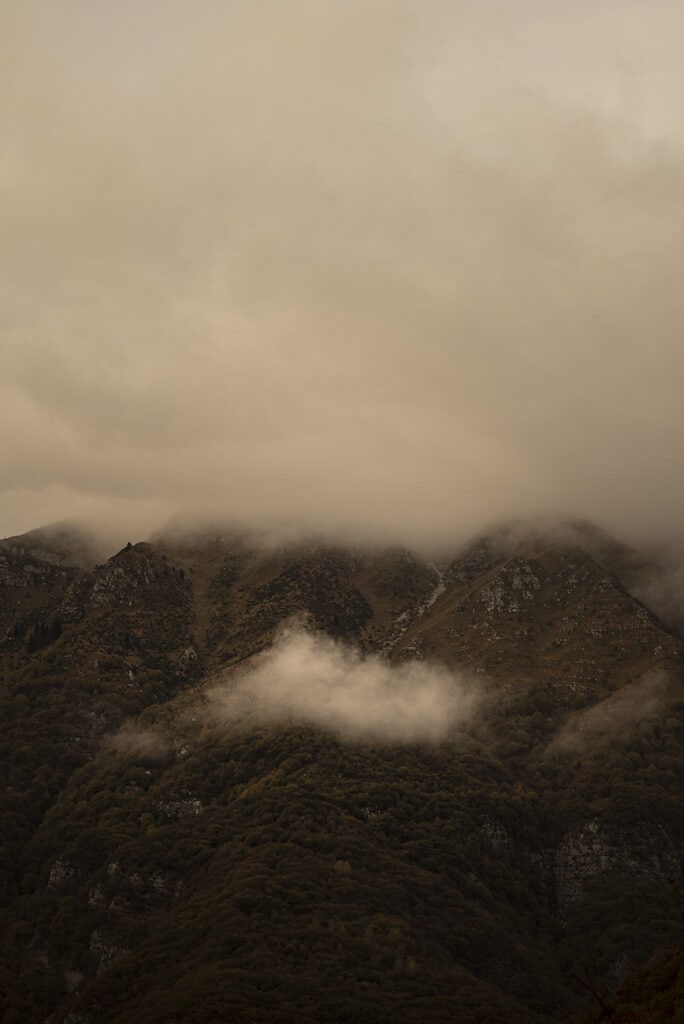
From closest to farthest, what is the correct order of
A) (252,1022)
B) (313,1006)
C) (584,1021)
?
(584,1021), (252,1022), (313,1006)

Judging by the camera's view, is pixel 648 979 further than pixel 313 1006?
No

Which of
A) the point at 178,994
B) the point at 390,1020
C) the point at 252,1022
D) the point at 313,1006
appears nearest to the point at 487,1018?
the point at 390,1020

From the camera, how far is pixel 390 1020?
635ft

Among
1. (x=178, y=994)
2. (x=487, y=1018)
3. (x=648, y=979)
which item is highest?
(x=648, y=979)

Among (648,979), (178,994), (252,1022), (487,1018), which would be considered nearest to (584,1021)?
(648,979)

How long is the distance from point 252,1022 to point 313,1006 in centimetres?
1782

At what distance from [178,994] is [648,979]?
103m

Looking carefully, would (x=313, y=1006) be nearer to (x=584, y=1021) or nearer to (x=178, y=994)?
(x=178, y=994)

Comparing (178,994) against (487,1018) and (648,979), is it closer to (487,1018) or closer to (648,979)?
(487,1018)

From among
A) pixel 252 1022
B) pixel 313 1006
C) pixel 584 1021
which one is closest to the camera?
pixel 584 1021

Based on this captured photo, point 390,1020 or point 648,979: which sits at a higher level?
point 648,979

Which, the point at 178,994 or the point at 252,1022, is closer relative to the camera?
the point at 252,1022

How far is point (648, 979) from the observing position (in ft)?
490

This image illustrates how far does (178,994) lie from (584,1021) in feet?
309
